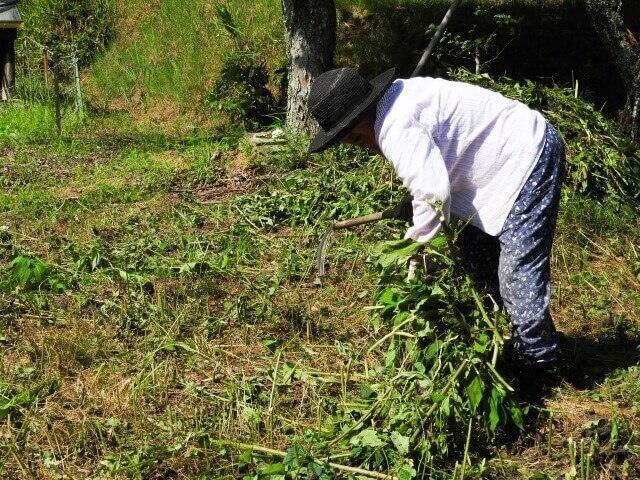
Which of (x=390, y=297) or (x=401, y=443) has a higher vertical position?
(x=390, y=297)

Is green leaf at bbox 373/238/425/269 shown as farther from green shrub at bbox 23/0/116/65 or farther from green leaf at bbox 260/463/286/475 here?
green shrub at bbox 23/0/116/65

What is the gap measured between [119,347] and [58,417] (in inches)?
24.6

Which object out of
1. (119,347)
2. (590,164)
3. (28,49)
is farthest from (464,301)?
(28,49)

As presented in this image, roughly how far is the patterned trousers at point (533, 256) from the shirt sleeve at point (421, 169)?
0.39m

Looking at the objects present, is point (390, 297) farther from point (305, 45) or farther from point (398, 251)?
point (305, 45)

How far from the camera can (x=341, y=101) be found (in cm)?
325

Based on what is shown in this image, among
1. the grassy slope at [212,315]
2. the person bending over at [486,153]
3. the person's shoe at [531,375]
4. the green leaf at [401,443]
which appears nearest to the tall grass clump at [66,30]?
the grassy slope at [212,315]

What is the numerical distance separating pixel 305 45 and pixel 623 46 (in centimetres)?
258

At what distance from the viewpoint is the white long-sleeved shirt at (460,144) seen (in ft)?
10.2

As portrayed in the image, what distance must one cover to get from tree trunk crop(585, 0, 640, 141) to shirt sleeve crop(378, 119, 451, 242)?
3509 millimetres

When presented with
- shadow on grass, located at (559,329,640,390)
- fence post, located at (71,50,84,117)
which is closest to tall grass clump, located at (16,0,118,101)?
fence post, located at (71,50,84,117)

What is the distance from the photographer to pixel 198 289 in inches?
185

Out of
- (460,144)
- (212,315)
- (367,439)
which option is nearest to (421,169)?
(460,144)

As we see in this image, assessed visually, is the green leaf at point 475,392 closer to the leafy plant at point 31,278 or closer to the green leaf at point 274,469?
the green leaf at point 274,469
